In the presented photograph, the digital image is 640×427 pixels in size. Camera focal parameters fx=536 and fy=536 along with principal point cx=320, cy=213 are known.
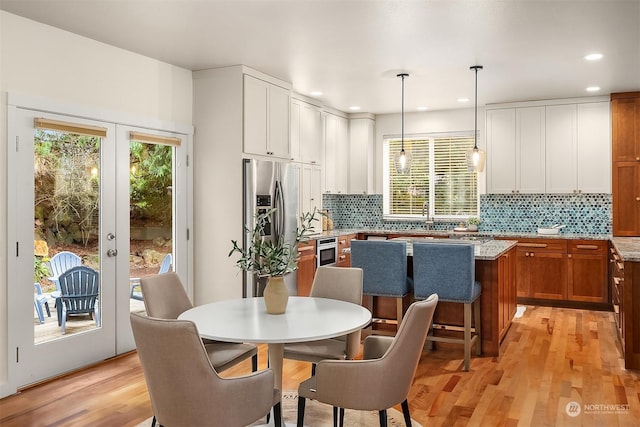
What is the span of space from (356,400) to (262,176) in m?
3.21

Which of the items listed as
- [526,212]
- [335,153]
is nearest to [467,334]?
[526,212]

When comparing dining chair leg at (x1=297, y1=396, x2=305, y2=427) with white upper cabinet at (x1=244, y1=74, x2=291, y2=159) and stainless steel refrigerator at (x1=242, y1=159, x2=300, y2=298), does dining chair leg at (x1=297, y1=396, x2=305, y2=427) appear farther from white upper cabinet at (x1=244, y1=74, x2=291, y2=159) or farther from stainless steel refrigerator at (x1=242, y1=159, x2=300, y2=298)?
white upper cabinet at (x1=244, y1=74, x2=291, y2=159)

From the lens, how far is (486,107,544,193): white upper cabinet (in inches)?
270

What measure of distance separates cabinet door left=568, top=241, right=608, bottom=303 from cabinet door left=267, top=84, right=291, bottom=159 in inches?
144

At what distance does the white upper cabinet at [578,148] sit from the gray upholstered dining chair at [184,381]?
5.74m

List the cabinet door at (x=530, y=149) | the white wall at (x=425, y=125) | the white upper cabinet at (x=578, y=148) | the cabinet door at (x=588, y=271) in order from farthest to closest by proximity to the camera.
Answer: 1. the white wall at (x=425, y=125)
2. the cabinet door at (x=530, y=149)
3. the white upper cabinet at (x=578, y=148)
4. the cabinet door at (x=588, y=271)

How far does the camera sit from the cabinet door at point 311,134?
660 centimetres

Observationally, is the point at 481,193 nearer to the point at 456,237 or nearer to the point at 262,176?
the point at 456,237

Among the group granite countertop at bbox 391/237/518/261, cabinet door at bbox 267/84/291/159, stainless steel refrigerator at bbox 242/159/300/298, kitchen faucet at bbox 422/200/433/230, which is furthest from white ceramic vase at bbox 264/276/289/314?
kitchen faucet at bbox 422/200/433/230

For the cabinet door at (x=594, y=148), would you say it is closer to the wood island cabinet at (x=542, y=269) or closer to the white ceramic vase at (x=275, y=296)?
the wood island cabinet at (x=542, y=269)

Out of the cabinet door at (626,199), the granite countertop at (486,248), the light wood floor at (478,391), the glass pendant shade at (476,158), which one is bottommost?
the light wood floor at (478,391)

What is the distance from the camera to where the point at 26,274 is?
148 inches

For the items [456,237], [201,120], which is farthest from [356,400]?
[456,237]

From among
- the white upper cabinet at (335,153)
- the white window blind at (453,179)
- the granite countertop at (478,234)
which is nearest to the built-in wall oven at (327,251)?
the granite countertop at (478,234)
